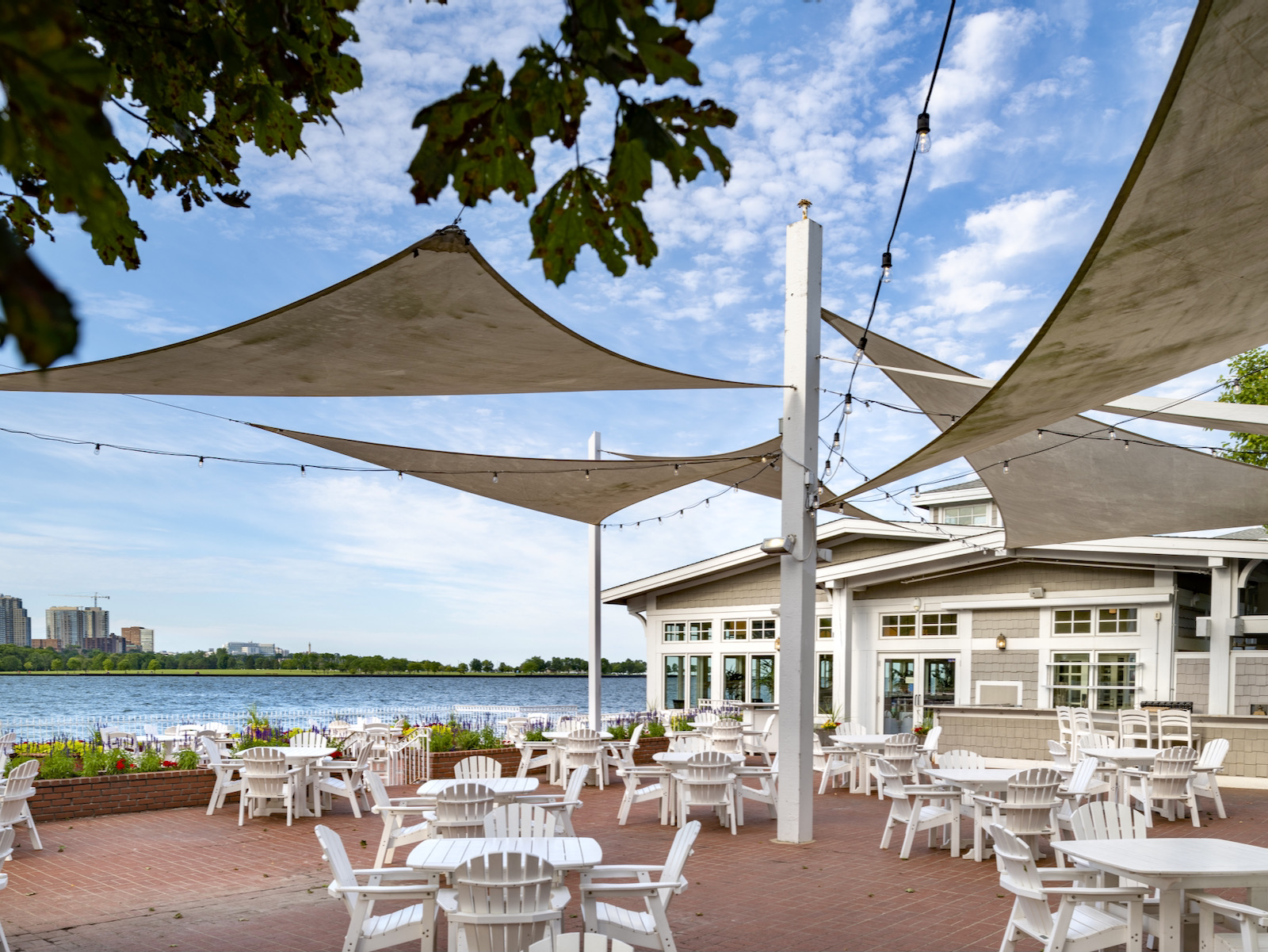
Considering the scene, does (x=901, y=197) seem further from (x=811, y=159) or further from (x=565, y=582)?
(x=565, y=582)

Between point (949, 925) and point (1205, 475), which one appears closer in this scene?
point (949, 925)

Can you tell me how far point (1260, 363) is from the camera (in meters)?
18.7

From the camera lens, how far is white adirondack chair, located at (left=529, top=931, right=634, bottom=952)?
14.0 feet

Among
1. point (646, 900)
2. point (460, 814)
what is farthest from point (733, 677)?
point (646, 900)

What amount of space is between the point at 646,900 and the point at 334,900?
267cm

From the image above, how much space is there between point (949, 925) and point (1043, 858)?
302cm

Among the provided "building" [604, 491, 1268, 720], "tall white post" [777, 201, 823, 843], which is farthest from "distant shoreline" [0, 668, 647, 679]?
Answer: "tall white post" [777, 201, 823, 843]

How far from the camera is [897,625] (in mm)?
18188

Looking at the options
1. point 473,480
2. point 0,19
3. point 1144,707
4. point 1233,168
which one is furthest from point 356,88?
point 1144,707

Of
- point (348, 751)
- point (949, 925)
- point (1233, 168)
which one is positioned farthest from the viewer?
point (348, 751)

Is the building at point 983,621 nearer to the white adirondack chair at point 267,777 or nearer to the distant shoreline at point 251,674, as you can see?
the white adirondack chair at point 267,777

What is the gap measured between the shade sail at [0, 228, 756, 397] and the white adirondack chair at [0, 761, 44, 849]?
2.96m

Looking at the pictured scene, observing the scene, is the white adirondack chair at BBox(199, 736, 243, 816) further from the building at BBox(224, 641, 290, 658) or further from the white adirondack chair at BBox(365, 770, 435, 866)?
the building at BBox(224, 641, 290, 658)

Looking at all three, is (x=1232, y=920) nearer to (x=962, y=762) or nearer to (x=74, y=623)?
(x=962, y=762)
